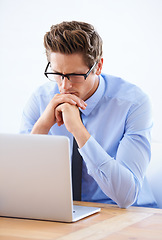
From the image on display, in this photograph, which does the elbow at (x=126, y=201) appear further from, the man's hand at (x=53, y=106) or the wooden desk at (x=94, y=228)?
the man's hand at (x=53, y=106)

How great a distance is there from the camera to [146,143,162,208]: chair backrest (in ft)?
6.88

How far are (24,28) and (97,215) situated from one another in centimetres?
324

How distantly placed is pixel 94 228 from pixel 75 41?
0.99 metres

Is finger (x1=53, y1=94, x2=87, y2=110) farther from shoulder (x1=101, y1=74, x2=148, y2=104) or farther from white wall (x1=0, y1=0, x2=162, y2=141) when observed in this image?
white wall (x1=0, y1=0, x2=162, y2=141)

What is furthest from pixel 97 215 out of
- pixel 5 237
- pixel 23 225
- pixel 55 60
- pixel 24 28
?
pixel 24 28

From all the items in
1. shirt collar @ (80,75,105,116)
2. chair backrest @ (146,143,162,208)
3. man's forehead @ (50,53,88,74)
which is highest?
man's forehead @ (50,53,88,74)

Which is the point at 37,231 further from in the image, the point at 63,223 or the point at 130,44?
the point at 130,44

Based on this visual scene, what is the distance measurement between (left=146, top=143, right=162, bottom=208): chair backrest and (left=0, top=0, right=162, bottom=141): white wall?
1.53 metres

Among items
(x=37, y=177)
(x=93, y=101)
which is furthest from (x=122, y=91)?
(x=37, y=177)

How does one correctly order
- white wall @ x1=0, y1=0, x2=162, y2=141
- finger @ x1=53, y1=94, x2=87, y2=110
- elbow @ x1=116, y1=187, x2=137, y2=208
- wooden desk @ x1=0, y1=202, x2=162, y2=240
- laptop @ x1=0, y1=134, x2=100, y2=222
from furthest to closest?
white wall @ x1=0, y1=0, x2=162, y2=141 < finger @ x1=53, y1=94, x2=87, y2=110 < elbow @ x1=116, y1=187, x2=137, y2=208 < laptop @ x1=0, y1=134, x2=100, y2=222 < wooden desk @ x1=0, y1=202, x2=162, y2=240

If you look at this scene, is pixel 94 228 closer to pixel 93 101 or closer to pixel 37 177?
pixel 37 177

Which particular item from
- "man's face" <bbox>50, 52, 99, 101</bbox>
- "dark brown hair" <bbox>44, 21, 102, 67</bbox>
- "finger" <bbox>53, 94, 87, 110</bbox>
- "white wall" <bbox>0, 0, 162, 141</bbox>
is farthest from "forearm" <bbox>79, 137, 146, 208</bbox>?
"white wall" <bbox>0, 0, 162, 141</bbox>

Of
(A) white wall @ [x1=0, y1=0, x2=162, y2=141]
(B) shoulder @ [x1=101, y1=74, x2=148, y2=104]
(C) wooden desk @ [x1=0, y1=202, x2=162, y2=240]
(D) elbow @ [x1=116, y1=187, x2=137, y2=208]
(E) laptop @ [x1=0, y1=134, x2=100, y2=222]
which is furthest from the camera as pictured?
(A) white wall @ [x1=0, y1=0, x2=162, y2=141]

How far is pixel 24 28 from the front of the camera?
14.2ft
